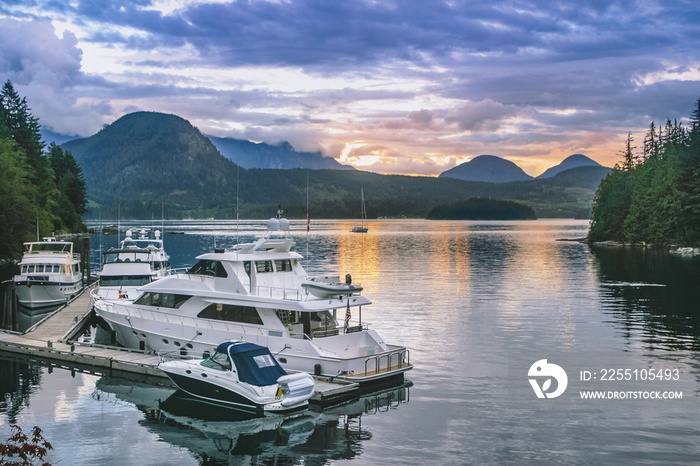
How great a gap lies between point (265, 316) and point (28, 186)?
66881 millimetres

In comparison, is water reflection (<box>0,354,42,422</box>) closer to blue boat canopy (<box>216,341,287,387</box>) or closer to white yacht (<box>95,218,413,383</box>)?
white yacht (<box>95,218,413,383</box>)

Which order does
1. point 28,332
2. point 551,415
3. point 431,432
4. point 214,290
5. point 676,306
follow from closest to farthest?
point 431,432 < point 551,415 < point 214,290 < point 28,332 < point 676,306

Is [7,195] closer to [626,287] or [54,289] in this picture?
[54,289]

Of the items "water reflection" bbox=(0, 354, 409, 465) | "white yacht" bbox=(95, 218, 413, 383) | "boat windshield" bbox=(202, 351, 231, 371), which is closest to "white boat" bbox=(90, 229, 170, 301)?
→ "white yacht" bbox=(95, 218, 413, 383)

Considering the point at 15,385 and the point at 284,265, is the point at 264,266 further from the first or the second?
the point at 15,385

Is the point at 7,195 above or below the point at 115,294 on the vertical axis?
above

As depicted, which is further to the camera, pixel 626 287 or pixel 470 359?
pixel 626 287

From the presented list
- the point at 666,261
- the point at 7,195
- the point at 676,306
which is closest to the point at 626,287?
the point at 676,306

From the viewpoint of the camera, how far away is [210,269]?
28.9m

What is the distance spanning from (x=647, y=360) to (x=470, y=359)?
26.6ft

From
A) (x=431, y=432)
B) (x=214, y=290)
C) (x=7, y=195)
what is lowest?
(x=431, y=432)

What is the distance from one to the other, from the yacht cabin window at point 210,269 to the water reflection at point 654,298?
71.0 feet

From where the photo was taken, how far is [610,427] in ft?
68.3

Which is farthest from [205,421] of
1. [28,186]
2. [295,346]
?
[28,186]
